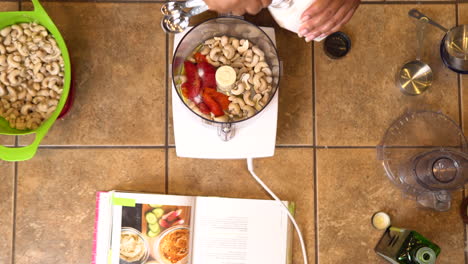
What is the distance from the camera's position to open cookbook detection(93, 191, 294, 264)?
0.84 metres

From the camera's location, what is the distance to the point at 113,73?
0.88 meters

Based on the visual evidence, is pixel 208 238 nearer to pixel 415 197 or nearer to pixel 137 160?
pixel 137 160

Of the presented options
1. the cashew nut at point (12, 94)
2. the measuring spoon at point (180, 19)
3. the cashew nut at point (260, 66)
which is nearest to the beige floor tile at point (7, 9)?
the cashew nut at point (12, 94)

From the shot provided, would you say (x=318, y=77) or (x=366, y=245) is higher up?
(x=318, y=77)

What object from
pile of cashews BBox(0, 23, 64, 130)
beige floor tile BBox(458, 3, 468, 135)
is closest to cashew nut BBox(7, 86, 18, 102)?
pile of cashews BBox(0, 23, 64, 130)

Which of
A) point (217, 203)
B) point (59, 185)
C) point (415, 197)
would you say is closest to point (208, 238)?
point (217, 203)

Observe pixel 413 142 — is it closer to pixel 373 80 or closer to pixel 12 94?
pixel 373 80

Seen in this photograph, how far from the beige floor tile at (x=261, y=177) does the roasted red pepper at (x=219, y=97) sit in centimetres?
15

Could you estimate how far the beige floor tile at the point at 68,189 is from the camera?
2.83 feet

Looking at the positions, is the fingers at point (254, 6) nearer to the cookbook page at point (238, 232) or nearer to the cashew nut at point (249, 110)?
the cashew nut at point (249, 110)

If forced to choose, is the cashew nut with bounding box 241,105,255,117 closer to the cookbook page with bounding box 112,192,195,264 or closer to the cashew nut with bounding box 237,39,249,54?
the cashew nut with bounding box 237,39,249,54

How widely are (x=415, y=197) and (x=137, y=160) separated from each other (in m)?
0.63

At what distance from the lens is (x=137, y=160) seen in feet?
2.88

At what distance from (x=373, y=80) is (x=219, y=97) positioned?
1.23 ft
